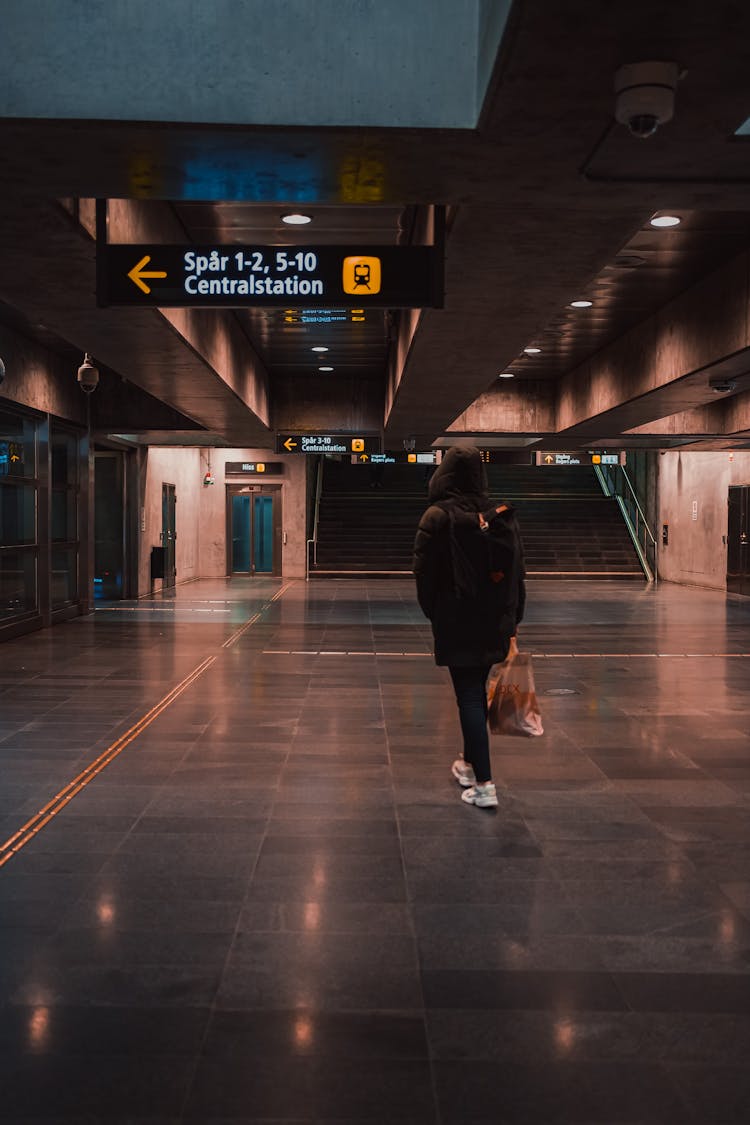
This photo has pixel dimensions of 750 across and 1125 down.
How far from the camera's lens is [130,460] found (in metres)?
18.6

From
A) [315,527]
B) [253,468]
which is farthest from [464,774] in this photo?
[315,527]

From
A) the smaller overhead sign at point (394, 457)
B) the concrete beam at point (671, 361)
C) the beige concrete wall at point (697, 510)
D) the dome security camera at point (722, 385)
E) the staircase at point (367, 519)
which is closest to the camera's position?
the concrete beam at point (671, 361)

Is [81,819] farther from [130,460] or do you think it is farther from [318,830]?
[130,460]

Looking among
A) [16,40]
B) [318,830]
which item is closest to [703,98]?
[16,40]

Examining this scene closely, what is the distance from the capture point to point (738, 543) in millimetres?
20672

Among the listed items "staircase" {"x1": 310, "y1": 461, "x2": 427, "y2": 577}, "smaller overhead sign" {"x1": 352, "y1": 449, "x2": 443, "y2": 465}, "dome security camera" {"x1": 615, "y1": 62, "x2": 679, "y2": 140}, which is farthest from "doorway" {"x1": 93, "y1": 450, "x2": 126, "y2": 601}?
"dome security camera" {"x1": 615, "y1": 62, "x2": 679, "y2": 140}

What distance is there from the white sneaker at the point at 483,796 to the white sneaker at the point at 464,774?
24 cm

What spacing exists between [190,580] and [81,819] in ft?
65.3

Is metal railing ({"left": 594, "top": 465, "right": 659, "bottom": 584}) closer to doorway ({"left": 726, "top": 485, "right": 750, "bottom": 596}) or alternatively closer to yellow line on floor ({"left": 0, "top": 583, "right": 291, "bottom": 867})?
doorway ({"left": 726, "top": 485, "right": 750, "bottom": 596})

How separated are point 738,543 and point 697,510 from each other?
3067mm

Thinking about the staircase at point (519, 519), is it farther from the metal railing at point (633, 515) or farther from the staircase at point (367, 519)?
the metal railing at point (633, 515)

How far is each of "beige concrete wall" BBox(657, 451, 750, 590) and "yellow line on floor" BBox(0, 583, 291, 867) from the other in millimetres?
15612

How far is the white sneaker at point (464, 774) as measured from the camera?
5.34 meters

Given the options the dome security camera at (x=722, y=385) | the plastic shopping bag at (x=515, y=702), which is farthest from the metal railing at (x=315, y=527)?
the plastic shopping bag at (x=515, y=702)
